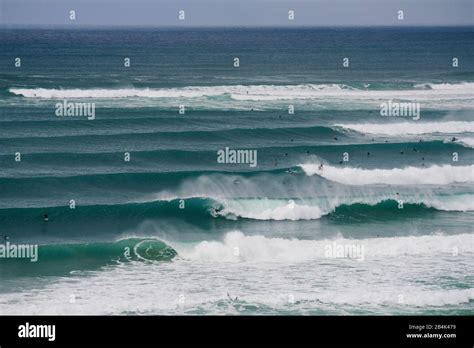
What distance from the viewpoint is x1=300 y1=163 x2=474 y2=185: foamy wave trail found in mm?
22953

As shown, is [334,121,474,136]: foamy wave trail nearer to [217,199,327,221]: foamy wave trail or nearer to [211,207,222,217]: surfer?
[217,199,327,221]: foamy wave trail

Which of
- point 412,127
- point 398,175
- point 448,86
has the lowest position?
point 398,175

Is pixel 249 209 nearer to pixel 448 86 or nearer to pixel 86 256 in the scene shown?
pixel 86 256

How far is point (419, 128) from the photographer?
2986cm

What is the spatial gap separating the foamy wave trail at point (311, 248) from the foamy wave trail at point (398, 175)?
5431 mm

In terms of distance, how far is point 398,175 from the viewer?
23.4 metres

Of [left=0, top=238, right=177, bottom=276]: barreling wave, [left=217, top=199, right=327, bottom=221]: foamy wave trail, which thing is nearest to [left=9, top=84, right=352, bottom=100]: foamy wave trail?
[left=217, top=199, right=327, bottom=221]: foamy wave trail

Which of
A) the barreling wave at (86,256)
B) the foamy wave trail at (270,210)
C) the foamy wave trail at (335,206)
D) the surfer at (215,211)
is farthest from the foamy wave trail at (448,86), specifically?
the barreling wave at (86,256)

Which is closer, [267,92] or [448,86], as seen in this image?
[267,92]

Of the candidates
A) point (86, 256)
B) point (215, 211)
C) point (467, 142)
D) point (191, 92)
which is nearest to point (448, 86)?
point (467, 142)

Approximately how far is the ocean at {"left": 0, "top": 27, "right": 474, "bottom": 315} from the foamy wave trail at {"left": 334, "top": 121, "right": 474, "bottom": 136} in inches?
4.7

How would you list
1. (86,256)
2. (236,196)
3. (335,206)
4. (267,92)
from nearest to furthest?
(86,256) < (335,206) < (236,196) < (267,92)

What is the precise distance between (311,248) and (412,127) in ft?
48.2
